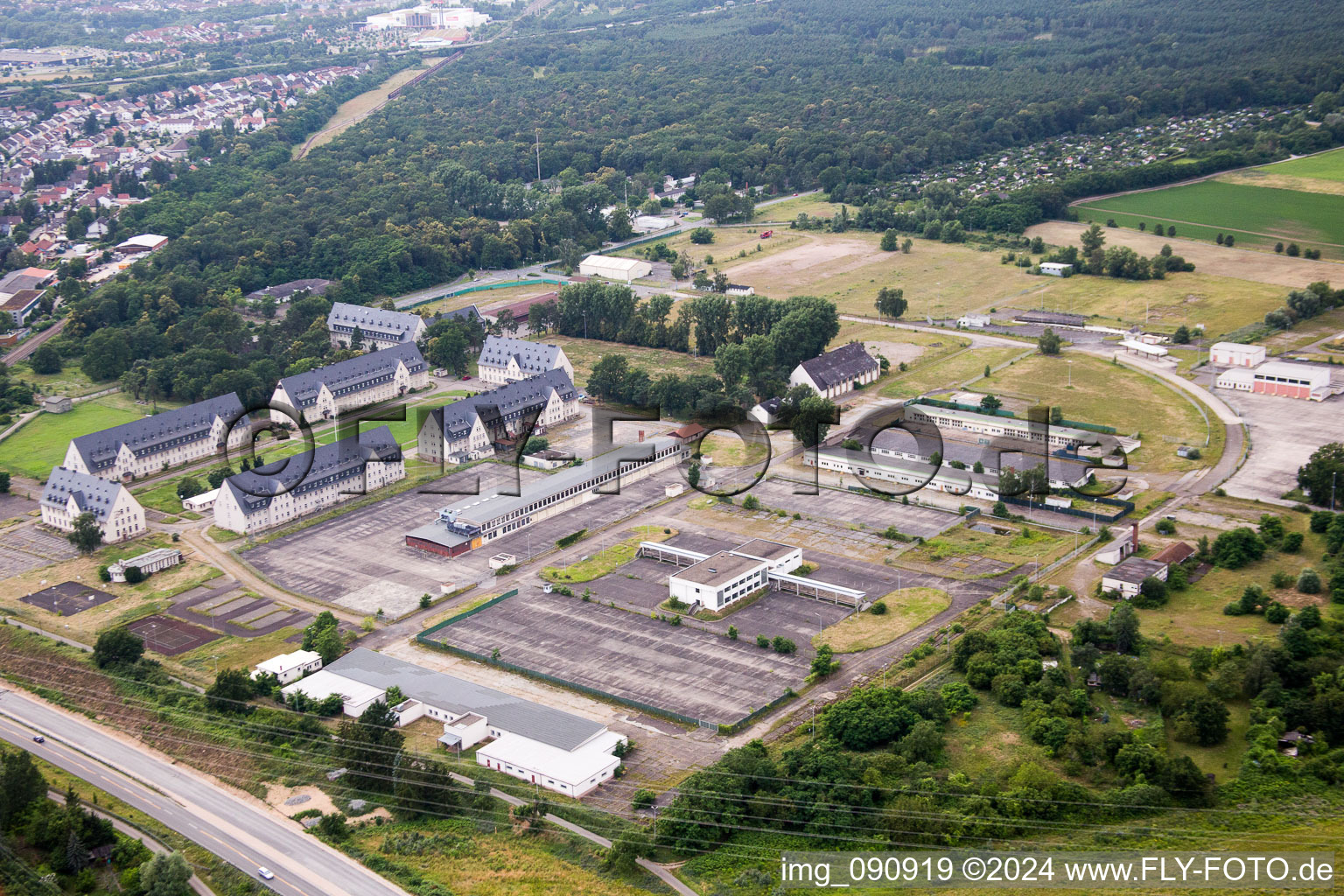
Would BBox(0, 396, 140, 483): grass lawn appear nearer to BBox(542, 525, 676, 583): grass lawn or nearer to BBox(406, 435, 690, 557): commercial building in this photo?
BBox(406, 435, 690, 557): commercial building

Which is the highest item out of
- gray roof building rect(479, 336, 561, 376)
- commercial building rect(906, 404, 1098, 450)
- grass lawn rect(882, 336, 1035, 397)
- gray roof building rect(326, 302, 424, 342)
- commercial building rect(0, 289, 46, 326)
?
commercial building rect(0, 289, 46, 326)

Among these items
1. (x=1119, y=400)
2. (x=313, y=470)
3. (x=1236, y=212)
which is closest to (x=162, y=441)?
(x=313, y=470)

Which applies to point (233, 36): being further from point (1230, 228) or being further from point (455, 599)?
point (455, 599)

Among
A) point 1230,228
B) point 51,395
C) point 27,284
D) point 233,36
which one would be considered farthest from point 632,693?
point 233,36

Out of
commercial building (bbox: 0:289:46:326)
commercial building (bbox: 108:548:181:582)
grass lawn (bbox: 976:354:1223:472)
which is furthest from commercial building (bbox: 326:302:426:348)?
grass lawn (bbox: 976:354:1223:472)

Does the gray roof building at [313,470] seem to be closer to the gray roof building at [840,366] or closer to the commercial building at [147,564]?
the commercial building at [147,564]

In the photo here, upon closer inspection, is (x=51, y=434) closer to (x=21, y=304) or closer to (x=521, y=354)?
(x=21, y=304)
